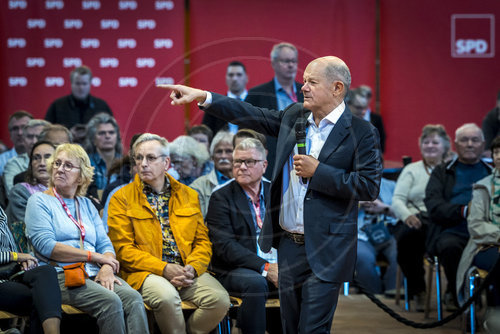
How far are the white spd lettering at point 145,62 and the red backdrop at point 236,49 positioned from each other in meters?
0.01

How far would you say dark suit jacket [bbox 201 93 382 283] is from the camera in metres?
3.00

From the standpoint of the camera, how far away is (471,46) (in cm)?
844

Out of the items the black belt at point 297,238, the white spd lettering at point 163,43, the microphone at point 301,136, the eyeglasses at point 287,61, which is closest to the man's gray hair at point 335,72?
the microphone at point 301,136

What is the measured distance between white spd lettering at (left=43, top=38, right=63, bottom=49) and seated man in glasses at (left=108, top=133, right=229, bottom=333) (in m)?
3.98

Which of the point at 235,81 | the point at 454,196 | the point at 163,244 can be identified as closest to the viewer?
the point at 163,244

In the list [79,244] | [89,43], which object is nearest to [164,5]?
[89,43]

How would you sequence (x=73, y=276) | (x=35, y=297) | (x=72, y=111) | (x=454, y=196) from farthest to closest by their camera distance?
(x=72, y=111)
(x=454, y=196)
(x=73, y=276)
(x=35, y=297)

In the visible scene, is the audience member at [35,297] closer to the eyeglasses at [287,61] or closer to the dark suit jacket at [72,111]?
the eyeglasses at [287,61]

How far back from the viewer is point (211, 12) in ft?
27.1

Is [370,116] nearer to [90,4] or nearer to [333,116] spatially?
[90,4]

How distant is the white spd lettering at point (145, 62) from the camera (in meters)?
8.15

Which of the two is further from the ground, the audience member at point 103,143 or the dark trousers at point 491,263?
the audience member at point 103,143

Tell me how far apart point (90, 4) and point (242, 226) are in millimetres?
4498

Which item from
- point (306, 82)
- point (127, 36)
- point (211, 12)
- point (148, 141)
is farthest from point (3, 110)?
point (306, 82)
